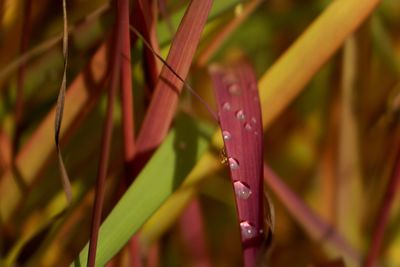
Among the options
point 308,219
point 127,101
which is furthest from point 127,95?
point 308,219

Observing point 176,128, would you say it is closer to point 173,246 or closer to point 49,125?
point 49,125

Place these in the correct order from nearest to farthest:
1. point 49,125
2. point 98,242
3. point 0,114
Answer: point 98,242 < point 49,125 < point 0,114

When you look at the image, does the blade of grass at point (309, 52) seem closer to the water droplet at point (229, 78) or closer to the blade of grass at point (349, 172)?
the water droplet at point (229, 78)

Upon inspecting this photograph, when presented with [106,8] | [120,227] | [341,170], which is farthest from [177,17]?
[341,170]

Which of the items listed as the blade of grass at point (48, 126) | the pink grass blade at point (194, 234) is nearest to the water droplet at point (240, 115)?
the blade of grass at point (48, 126)

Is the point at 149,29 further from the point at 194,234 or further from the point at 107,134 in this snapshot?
the point at 194,234

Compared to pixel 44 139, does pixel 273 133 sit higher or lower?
lower

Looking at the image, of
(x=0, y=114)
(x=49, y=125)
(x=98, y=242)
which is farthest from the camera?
(x=0, y=114)
